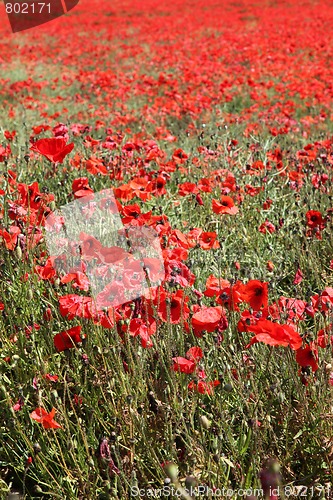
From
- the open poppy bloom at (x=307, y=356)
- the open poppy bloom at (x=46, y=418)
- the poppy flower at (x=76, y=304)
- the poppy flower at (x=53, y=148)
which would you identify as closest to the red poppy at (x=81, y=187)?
the poppy flower at (x=53, y=148)

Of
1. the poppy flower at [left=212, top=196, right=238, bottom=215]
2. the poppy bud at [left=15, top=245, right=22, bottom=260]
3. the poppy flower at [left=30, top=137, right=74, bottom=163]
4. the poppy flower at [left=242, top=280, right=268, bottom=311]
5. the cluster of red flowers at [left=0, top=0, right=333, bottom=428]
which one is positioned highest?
the poppy flower at [left=30, top=137, right=74, bottom=163]

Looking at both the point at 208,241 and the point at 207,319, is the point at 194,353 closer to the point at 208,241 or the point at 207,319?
the point at 207,319

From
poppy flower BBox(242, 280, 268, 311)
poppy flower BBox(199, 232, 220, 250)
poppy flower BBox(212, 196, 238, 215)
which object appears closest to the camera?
poppy flower BBox(242, 280, 268, 311)

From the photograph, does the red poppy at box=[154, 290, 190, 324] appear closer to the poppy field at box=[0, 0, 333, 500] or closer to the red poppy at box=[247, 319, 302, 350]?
the poppy field at box=[0, 0, 333, 500]

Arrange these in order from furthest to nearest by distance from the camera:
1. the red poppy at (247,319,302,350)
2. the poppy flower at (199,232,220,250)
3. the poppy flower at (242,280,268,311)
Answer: the poppy flower at (199,232,220,250)
the poppy flower at (242,280,268,311)
the red poppy at (247,319,302,350)

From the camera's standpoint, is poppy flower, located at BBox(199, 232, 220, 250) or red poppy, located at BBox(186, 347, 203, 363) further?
poppy flower, located at BBox(199, 232, 220, 250)

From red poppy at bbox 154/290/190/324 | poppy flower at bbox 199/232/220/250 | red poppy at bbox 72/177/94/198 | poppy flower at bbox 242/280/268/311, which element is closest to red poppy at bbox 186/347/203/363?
red poppy at bbox 154/290/190/324

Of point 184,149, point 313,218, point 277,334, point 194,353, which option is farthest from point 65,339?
point 184,149

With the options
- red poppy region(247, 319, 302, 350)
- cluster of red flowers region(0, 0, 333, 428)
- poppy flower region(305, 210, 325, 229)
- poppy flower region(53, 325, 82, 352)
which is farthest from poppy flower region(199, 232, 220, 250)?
red poppy region(247, 319, 302, 350)

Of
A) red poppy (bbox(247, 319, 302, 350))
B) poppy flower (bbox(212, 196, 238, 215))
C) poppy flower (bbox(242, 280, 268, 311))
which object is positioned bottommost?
poppy flower (bbox(212, 196, 238, 215))

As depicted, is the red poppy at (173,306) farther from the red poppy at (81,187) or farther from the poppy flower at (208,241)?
the red poppy at (81,187)

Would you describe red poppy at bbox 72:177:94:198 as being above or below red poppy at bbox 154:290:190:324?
above

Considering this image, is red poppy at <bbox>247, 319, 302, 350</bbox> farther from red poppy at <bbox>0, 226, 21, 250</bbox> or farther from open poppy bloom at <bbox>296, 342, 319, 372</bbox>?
red poppy at <bbox>0, 226, 21, 250</bbox>

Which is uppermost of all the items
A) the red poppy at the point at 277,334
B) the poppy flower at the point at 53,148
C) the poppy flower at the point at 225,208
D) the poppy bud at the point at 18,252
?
the poppy flower at the point at 53,148
